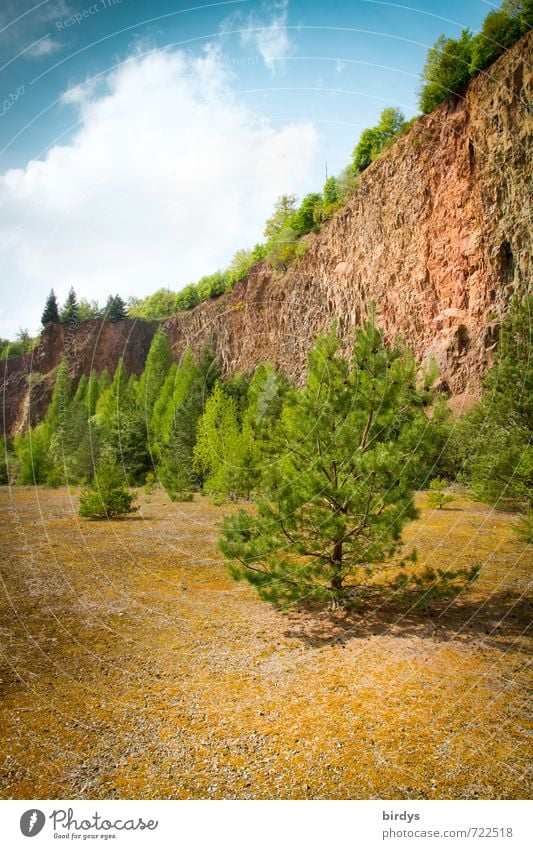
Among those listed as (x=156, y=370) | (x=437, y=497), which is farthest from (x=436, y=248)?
(x=156, y=370)

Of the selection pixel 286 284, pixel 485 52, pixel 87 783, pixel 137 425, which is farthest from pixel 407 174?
pixel 87 783

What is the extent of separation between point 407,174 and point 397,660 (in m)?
25.6

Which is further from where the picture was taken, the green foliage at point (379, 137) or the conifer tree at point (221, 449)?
the green foliage at point (379, 137)

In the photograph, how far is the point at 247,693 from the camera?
491cm

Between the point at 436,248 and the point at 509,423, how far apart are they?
49.9 ft

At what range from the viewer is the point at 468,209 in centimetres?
2227

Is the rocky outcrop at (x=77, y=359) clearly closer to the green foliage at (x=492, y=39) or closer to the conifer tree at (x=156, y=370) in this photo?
the conifer tree at (x=156, y=370)

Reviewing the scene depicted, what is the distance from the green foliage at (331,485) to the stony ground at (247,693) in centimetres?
109

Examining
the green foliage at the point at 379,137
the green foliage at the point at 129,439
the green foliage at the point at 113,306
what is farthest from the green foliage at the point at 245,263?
the green foliage at the point at 129,439

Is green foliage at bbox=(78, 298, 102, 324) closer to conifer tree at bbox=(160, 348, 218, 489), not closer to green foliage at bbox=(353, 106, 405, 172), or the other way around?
conifer tree at bbox=(160, 348, 218, 489)

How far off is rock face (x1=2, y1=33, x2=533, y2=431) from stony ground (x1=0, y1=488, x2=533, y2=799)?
535 inches

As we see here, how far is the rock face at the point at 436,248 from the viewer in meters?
20.1

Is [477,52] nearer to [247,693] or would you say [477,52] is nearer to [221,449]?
[221,449]

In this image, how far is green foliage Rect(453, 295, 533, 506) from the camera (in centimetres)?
1088
